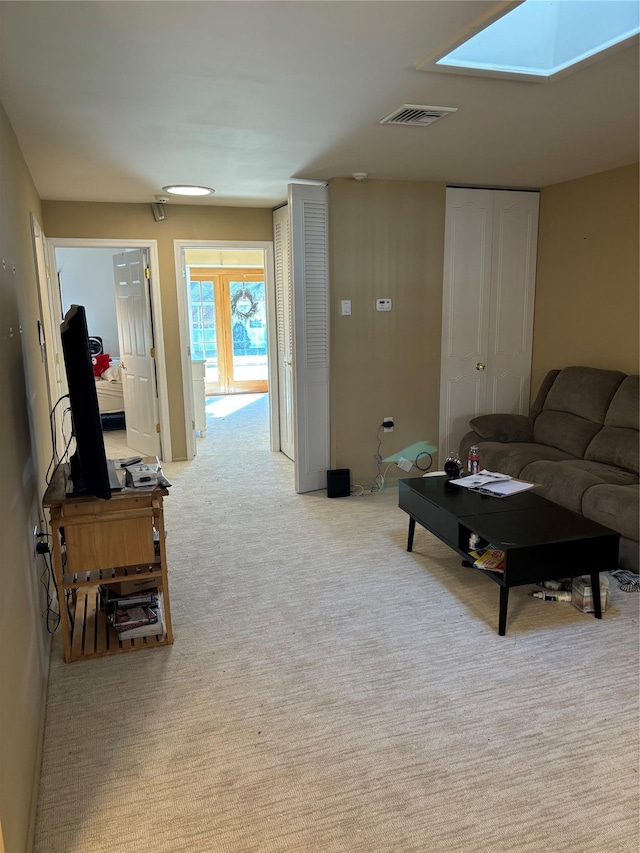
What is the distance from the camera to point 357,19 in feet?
5.88

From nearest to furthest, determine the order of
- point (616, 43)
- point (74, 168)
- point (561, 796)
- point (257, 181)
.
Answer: point (561, 796)
point (616, 43)
point (74, 168)
point (257, 181)

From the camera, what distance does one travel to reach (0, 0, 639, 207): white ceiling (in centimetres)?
180

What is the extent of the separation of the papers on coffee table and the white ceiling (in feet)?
6.19

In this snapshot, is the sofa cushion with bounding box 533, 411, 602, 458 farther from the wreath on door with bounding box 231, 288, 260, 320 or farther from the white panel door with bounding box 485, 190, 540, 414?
the wreath on door with bounding box 231, 288, 260, 320

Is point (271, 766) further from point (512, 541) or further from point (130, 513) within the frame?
point (512, 541)

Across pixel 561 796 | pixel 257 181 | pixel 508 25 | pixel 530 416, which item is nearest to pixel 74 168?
pixel 257 181

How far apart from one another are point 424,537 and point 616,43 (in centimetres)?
267

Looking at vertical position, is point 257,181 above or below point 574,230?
above

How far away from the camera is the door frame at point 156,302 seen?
4.94 meters

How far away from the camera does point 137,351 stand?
5711mm

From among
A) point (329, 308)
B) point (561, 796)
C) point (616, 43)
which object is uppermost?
point (616, 43)

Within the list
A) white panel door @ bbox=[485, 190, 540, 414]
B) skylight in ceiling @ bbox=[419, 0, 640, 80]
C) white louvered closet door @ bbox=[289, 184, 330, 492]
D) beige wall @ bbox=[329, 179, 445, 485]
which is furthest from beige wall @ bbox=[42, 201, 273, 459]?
skylight in ceiling @ bbox=[419, 0, 640, 80]

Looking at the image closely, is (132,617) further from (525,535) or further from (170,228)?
(170,228)

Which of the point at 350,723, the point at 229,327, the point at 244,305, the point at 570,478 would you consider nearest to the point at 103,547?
the point at 350,723
